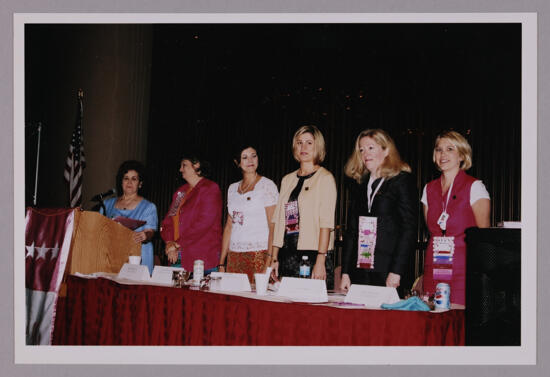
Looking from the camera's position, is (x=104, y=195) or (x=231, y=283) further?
(x=104, y=195)

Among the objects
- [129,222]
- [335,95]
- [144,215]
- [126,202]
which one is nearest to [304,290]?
[129,222]

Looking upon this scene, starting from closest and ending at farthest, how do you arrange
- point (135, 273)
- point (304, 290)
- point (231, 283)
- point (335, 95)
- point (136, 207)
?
point (304, 290) < point (231, 283) < point (135, 273) < point (136, 207) < point (335, 95)

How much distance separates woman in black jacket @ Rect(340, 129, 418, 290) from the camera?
2.86m

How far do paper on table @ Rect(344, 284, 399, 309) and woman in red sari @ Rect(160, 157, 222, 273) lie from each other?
1863mm

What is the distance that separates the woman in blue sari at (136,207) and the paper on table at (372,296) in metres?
2.23

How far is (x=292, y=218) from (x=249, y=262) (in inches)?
22.8

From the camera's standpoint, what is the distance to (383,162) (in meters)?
3.05

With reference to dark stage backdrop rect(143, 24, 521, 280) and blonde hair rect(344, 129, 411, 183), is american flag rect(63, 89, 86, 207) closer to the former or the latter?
dark stage backdrop rect(143, 24, 521, 280)

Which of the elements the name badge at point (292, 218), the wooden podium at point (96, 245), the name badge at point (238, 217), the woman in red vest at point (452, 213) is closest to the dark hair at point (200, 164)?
the name badge at point (238, 217)

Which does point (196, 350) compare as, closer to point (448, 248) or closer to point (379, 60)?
point (448, 248)

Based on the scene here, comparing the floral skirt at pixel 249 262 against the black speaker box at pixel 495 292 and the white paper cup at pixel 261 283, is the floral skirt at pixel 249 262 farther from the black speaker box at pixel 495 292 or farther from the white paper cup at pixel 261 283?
the black speaker box at pixel 495 292

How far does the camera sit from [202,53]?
20.7 feet

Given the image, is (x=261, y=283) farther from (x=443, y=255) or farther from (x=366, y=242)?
(x=443, y=255)

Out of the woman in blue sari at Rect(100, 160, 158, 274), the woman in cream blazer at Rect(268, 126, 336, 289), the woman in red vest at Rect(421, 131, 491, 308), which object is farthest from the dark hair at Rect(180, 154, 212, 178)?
the woman in red vest at Rect(421, 131, 491, 308)
